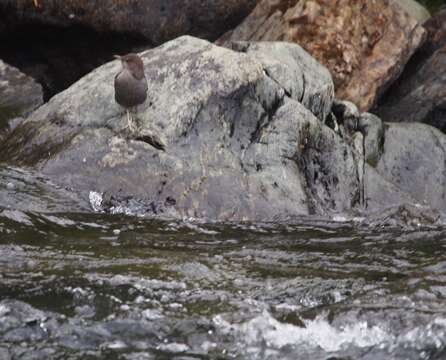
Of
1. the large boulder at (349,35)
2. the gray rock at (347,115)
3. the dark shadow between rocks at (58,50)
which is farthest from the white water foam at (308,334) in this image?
the dark shadow between rocks at (58,50)

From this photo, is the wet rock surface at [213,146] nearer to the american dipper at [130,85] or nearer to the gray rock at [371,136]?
the gray rock at [371,136]

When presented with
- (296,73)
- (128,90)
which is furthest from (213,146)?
(296,73)

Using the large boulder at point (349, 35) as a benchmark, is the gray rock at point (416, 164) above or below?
below

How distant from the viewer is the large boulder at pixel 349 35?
1010 centimetres

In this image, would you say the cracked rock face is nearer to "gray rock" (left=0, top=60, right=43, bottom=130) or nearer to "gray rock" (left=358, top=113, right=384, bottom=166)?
"gray rock" (left=358, top=113, right=384, bottom=166)

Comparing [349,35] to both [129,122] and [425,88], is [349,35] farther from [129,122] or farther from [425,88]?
[129,122]

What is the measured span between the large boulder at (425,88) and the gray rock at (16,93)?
4.18 m

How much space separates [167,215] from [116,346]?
2679 mm

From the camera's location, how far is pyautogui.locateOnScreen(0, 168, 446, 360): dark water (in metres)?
4.14

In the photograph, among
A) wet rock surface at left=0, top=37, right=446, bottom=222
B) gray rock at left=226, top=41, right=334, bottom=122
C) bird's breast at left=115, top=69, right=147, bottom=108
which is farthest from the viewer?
gray rock at left=226, top=41, right=334, bottom=122

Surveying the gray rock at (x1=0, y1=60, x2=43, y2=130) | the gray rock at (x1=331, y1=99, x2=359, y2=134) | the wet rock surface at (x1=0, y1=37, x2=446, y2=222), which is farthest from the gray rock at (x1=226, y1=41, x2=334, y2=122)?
the gray rock at (x1=0, y1=60, x2=43, y2=130)

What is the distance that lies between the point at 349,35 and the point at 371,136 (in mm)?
1955

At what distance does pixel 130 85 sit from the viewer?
731cm

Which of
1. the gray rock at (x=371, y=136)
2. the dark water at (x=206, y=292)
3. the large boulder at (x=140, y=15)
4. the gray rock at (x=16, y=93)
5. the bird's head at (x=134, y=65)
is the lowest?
the gray rock at (x=16, y=93)
